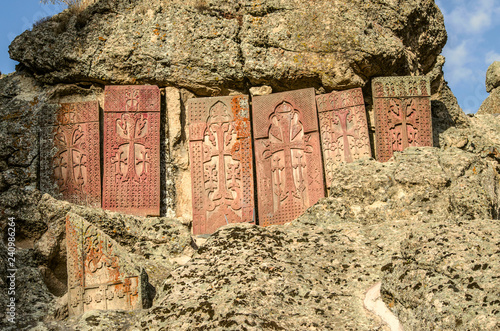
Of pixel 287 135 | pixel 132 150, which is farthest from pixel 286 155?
pixel 132 150

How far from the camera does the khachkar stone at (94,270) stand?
5426mm

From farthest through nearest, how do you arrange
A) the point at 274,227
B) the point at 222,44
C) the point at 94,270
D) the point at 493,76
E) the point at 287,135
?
the point at 493,76 → the point at 222,44 → the point at 287,135 → the point at 94,270 → the point at 274,227

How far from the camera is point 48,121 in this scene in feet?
27.5

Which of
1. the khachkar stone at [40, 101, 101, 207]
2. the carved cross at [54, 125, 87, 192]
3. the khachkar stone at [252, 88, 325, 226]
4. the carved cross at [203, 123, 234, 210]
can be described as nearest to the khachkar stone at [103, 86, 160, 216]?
the khachkar stone at [40, 101, 101, 207]

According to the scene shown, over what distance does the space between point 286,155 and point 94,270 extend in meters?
3.40

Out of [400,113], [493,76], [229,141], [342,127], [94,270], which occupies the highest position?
[493,76]

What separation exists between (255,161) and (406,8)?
10.5 ft

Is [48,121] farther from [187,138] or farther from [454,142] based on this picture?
[454,142]

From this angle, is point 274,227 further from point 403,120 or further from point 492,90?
point 492,90

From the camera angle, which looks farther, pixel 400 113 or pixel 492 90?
pixel 492 90

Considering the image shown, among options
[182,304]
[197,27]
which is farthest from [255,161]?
[182,304]

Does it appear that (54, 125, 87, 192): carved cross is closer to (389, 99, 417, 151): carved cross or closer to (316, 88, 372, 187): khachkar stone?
(316, 88, 372, 187): khachkar stone

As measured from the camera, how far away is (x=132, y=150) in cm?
821

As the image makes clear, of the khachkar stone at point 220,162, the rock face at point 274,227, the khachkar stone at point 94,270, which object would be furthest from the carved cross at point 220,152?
the khachkar stone at point 94,270
